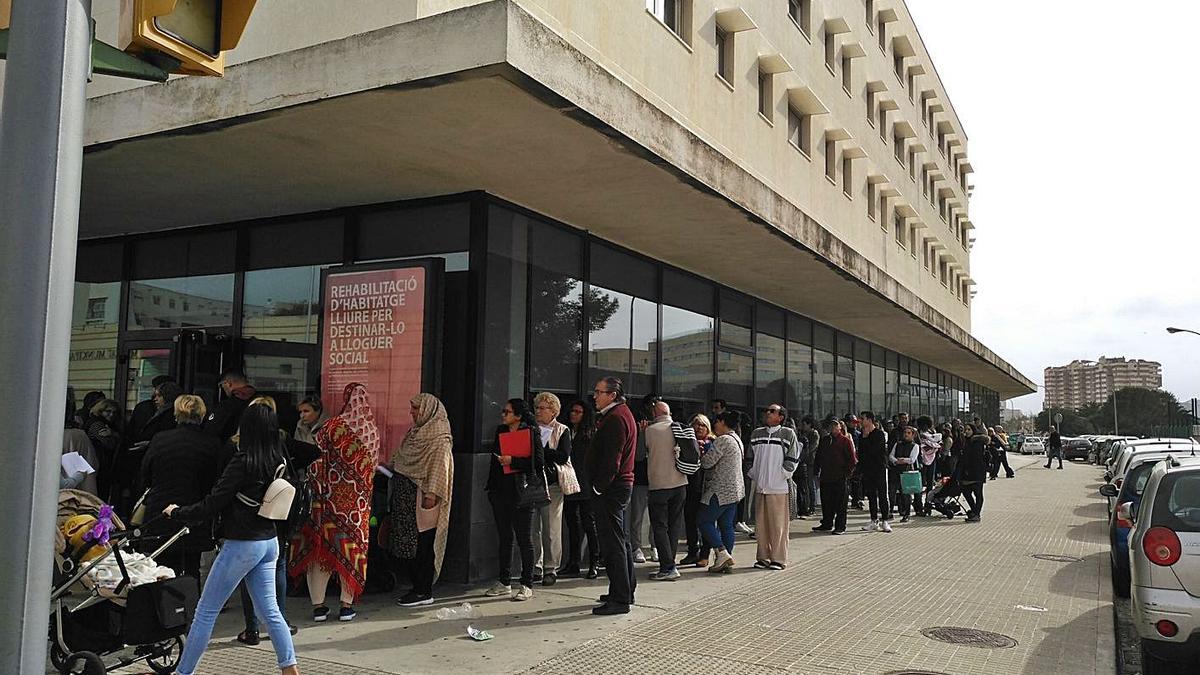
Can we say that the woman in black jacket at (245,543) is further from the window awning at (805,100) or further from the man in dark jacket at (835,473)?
the window awning at (805,100)

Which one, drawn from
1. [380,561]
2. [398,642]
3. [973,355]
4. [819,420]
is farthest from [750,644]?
[973,355]

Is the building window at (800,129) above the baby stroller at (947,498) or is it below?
above

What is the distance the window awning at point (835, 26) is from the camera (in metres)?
19.5

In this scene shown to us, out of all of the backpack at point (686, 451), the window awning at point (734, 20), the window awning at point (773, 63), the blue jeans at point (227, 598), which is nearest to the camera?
the blue jeans at point (227, 598)

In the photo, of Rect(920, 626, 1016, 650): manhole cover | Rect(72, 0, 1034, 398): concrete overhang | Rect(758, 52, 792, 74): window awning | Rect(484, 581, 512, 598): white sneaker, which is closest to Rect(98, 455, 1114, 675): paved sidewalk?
Rect(920, 626, 1016, 650): manhole cover

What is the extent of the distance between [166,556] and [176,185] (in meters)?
4.48

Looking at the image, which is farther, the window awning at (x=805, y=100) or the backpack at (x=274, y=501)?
the window awning at (x=805, y=100)

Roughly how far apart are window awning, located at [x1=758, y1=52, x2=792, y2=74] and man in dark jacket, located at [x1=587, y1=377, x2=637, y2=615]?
883 centimetres

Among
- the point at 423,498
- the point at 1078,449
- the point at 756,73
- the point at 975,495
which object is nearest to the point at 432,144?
the point at 423,498

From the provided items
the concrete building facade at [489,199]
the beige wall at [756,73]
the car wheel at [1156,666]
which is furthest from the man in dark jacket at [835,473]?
the car wheel at [1156,666]

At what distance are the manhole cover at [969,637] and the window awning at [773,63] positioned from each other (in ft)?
33.0

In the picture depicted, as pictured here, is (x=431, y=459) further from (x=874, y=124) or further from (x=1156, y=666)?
(x=874, y=124)

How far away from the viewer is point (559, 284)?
1136 centimetres

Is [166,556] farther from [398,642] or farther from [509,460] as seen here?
[509,460]
